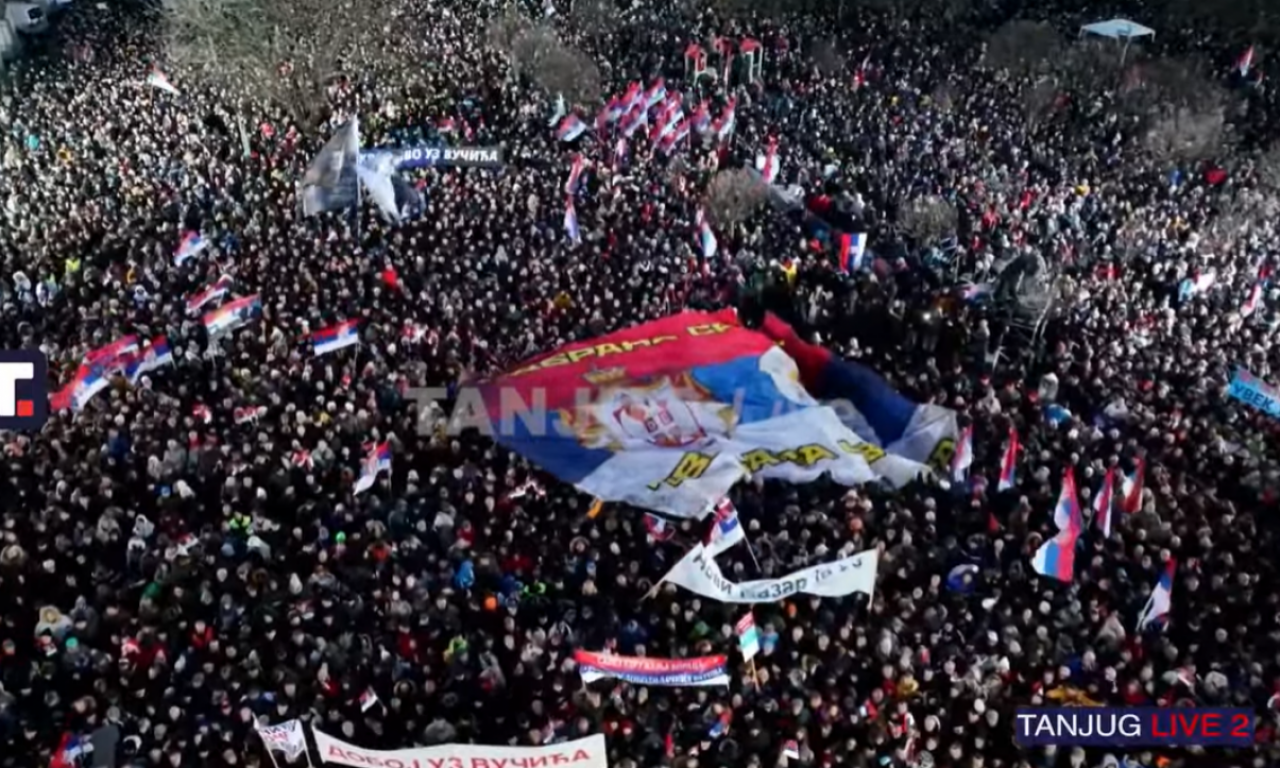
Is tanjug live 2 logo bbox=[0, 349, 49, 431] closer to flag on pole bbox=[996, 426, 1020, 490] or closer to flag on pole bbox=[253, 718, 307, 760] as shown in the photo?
flag on pole bbox=[253, 718, 307, 760]

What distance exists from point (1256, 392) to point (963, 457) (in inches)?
166

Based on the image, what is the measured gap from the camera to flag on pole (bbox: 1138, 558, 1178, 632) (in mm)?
11336

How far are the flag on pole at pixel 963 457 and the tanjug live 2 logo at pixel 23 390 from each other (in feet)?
37.7

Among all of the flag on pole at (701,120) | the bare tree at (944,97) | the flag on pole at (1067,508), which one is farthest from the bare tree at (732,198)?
the flag on pole at (1067,508)

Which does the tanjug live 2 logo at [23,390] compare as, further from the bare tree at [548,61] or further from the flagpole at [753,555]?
the bare tree at [548,61]

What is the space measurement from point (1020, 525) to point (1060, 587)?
0.93 m

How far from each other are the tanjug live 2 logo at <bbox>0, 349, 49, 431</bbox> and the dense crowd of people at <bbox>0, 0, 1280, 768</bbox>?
0.31 metres

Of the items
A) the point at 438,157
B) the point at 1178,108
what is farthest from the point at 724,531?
the point at 1178,108

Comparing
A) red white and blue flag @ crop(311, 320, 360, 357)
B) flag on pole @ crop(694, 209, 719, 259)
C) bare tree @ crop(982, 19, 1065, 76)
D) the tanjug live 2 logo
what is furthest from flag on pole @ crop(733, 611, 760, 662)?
bare tree @ crop(982, 19, 1065, 76)

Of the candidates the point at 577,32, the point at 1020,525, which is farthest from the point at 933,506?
the point at 577,32

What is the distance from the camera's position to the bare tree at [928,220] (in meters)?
20.9

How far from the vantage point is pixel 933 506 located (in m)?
13.0

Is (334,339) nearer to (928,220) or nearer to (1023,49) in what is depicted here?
(928,220)

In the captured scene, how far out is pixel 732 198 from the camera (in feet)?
70.0
